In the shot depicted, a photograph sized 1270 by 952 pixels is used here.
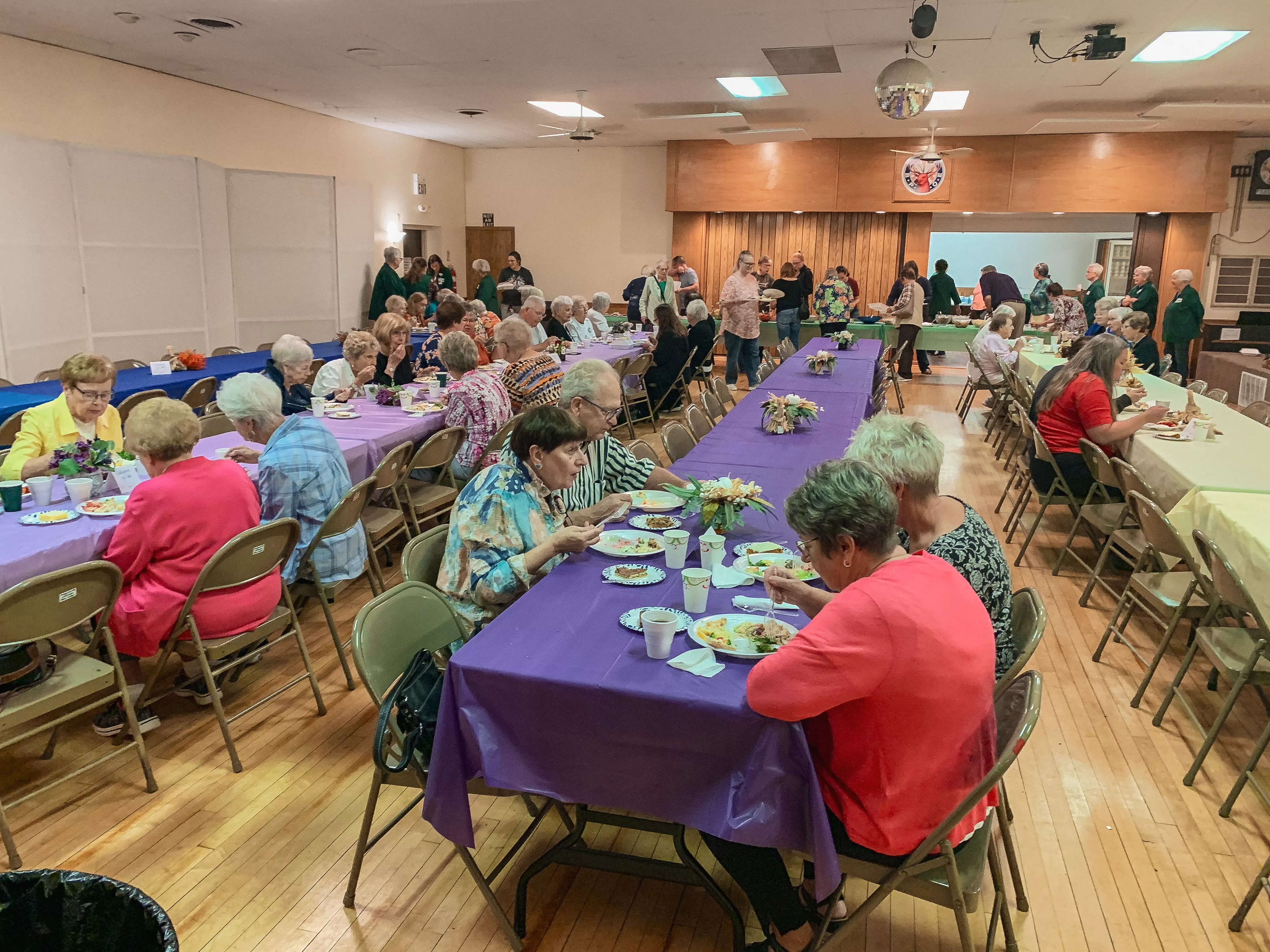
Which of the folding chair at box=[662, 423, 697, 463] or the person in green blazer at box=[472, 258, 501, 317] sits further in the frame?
the person in green blazer at box=[472, 258, 501, 317]

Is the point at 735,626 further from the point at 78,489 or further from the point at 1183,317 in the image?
the point at 1183,317

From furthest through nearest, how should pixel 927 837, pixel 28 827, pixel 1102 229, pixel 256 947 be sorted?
pixel 1102 229, pixel 28 827, pixel 256 947, pixel 927 837

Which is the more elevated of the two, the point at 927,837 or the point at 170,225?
the point at 170,225

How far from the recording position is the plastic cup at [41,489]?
3314 mm

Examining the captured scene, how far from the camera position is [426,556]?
279 cm

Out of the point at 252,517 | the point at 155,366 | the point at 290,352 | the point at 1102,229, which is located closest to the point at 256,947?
the point at 252,517

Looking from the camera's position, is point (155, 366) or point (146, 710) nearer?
point (146, 710)

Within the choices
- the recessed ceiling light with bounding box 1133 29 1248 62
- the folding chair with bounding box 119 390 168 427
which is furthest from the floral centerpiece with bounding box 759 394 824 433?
the recessed ceiling light with bounding box 1133 29 1248 62

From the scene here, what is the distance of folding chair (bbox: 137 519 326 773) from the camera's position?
9.75ft

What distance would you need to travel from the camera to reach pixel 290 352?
212 inches

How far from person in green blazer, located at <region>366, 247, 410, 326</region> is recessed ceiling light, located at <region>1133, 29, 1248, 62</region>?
878cm

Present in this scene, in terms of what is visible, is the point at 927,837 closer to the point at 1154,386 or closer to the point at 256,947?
the point at 256,947

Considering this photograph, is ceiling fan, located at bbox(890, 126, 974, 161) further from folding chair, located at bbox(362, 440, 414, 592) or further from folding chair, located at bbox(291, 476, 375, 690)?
folding chair, located at bbox(291, 476, 375, 690)

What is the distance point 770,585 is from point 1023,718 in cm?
62
